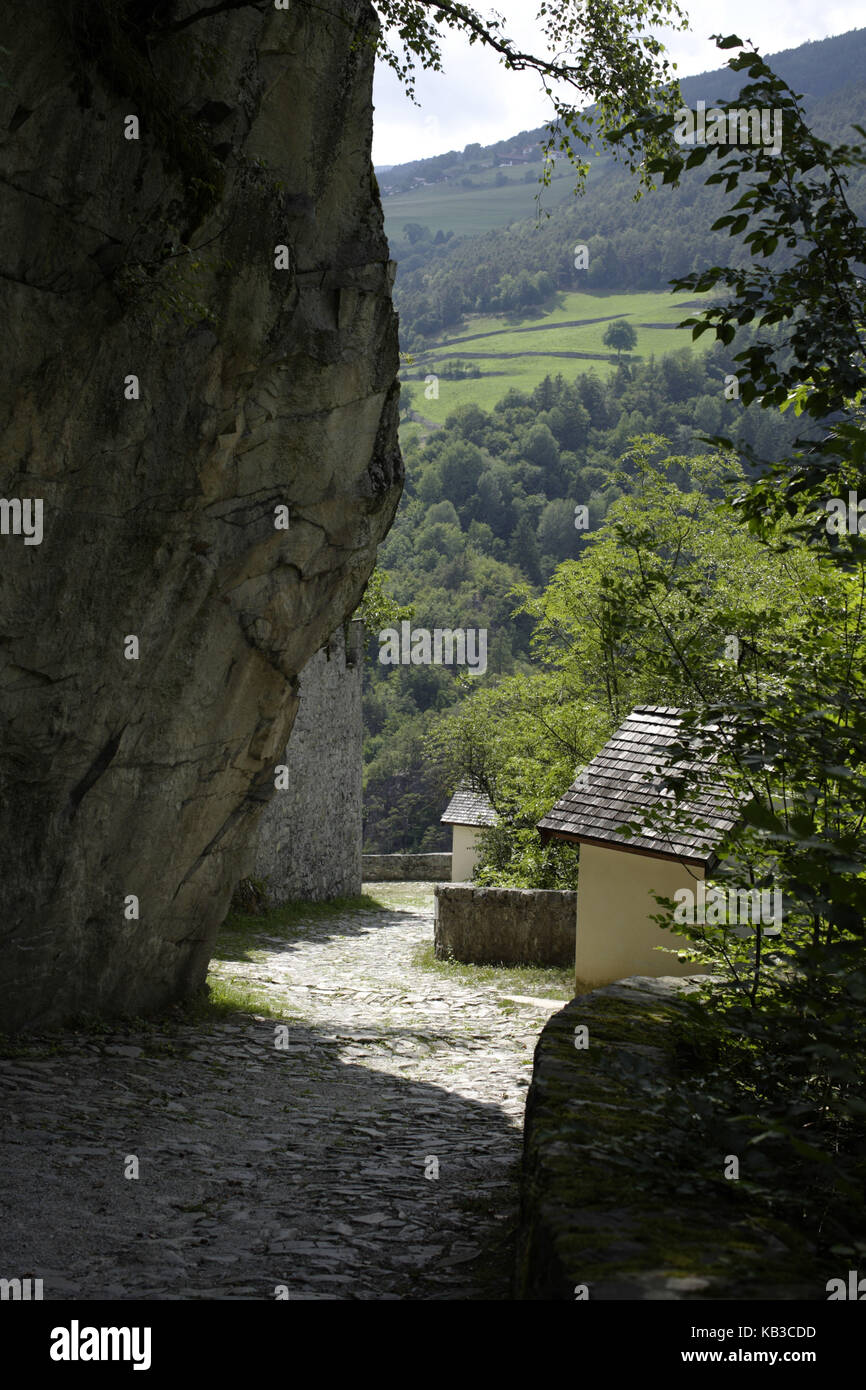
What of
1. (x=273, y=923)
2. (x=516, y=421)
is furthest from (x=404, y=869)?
(x=516, y=421)

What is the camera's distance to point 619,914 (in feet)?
37.6

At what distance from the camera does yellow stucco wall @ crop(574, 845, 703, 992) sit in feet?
36.7

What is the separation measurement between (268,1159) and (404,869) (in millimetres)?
31185

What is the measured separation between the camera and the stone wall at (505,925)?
15.9 m

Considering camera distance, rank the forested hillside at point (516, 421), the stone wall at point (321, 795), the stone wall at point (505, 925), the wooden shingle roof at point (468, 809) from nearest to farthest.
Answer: the stone wall at point (505, 925) → the stone wall at point (321, 795) → the wooden shingle roof at point (468, 809) → the forested hillside at point (516, 421)

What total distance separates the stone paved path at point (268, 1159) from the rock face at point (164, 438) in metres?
1.19

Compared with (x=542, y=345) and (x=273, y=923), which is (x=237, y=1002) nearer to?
(x=273, y=923)

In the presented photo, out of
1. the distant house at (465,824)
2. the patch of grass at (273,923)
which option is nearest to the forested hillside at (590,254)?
the distant house at (465,824)

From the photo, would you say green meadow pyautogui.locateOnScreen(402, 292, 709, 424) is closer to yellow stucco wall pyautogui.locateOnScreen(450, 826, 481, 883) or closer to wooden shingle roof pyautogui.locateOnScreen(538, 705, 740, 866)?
yellow stucco wall pyautogui.locateOnScreen(450, 826, 481, 883)

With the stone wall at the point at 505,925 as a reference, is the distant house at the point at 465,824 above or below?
below

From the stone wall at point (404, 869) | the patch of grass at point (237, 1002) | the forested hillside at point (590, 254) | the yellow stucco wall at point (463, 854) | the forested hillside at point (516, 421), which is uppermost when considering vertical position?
the forested hillside at point (590, 254)

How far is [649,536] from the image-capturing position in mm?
4613

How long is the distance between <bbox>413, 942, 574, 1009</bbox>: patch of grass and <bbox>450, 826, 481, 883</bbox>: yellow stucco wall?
17.5 m

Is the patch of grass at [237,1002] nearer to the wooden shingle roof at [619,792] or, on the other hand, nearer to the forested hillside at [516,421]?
the wooden shingle roof at [619,792]
